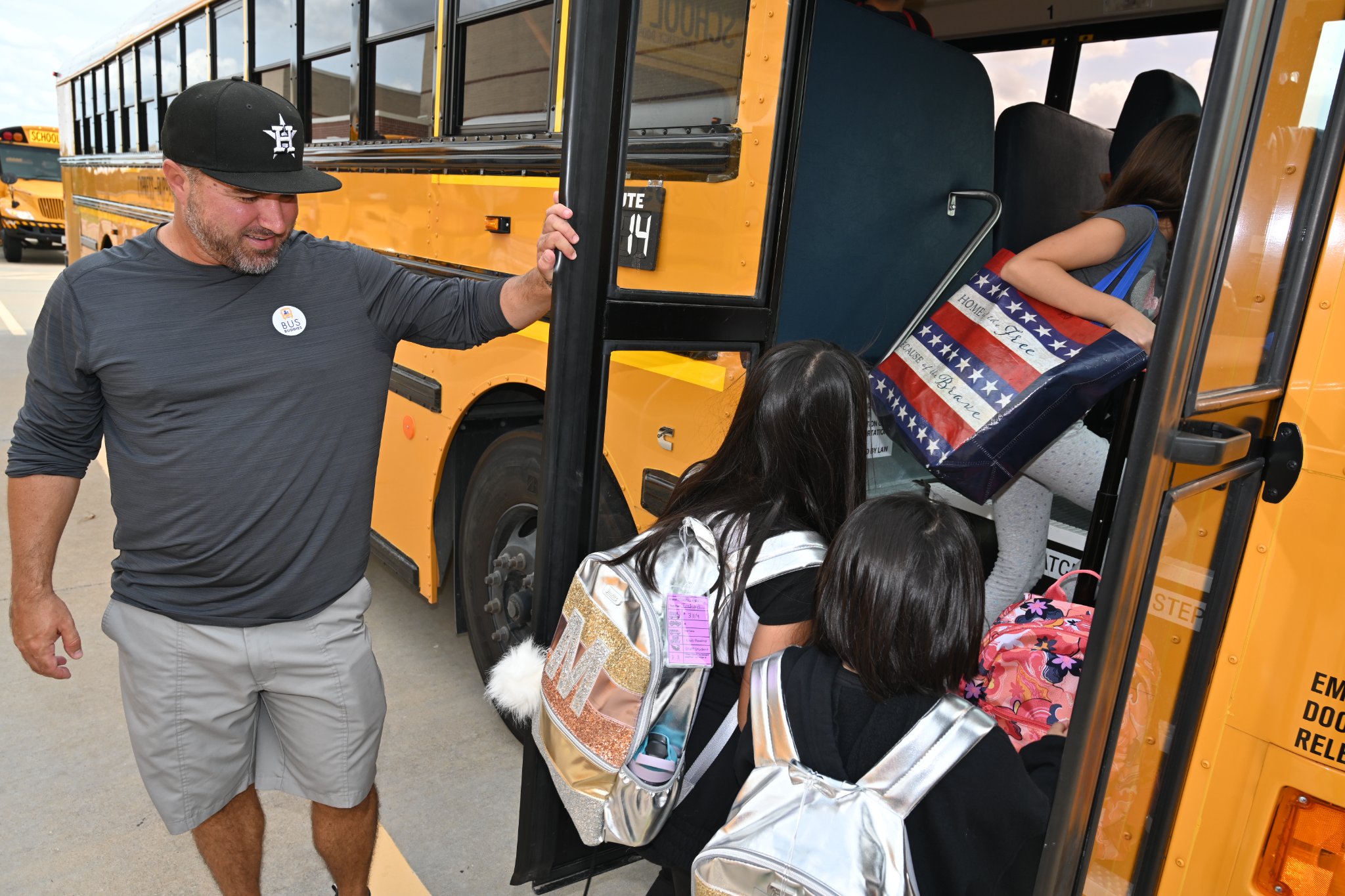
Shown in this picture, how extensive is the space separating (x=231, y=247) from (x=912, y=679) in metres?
1.42

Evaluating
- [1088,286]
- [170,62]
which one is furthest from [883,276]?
[170,62]

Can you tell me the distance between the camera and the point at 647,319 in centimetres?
169

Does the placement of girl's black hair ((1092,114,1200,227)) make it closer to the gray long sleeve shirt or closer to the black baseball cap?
the gray long sleeve shirt

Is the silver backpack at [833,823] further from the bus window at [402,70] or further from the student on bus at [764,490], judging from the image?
Answer: the bus window at [402,70]

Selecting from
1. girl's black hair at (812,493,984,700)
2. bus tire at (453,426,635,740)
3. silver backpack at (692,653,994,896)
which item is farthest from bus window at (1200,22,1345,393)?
bus tire at (453,426,635,740)

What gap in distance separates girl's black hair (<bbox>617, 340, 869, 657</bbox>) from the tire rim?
4.46ft

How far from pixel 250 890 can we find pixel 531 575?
3.62 ft

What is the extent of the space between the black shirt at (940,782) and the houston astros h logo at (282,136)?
1.31m

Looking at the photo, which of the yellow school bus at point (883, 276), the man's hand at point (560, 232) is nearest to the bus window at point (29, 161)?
the yellow school bus at point (883, 276)

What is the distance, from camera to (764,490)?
58.2 inches

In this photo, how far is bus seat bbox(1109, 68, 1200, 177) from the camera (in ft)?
8.05

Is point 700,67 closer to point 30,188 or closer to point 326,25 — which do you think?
point 326,25

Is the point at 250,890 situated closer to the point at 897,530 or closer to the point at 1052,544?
the point at 897,530

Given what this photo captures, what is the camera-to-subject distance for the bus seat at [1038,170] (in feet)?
9.34
